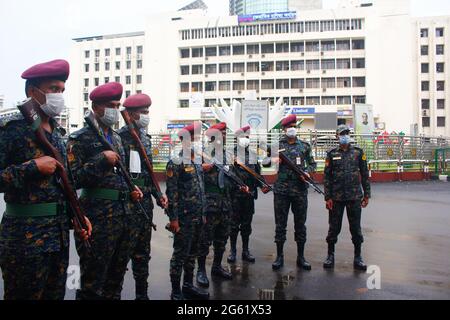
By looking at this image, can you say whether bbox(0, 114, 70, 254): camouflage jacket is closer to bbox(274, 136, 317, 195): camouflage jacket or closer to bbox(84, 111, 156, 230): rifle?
bbox(84, 111, 156, 230): rifle

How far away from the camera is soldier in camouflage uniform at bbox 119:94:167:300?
3.89 meters

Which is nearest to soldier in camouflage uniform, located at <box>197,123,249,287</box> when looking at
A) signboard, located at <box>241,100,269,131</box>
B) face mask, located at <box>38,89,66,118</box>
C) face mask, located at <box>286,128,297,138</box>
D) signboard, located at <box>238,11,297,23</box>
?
face mask, located at <box>286,128,297,138</box>

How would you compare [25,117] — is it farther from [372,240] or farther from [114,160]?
[372,240]

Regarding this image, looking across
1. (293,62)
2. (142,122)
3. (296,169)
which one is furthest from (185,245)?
(293,62)

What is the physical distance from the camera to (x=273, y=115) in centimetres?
2645

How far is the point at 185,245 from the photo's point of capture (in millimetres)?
4156

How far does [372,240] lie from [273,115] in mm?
20122

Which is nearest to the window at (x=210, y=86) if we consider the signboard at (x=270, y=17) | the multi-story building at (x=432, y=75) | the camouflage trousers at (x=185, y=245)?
the signboard at (x=270, y=17)

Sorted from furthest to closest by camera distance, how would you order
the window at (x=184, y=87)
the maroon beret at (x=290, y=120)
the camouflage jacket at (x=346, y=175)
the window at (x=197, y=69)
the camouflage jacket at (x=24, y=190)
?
the window at (x=184, y=87) → the window at (x=197, y=69) → the maroon beret at (x=290, y=120) → the camouflage jacket at (x=346, y=175) → the camouflage jacket at (x=24, y=190)

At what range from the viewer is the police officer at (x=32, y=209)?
8.06 ft

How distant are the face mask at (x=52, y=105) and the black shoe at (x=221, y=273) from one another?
9.86 ft

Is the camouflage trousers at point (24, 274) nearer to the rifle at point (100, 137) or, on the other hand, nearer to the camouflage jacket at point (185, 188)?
the rifle at point (100, 137)

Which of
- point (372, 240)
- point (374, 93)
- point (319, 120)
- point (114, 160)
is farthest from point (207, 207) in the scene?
point (374, 93)

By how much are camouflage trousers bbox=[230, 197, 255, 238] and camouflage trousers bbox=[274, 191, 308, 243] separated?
56 centimetres
